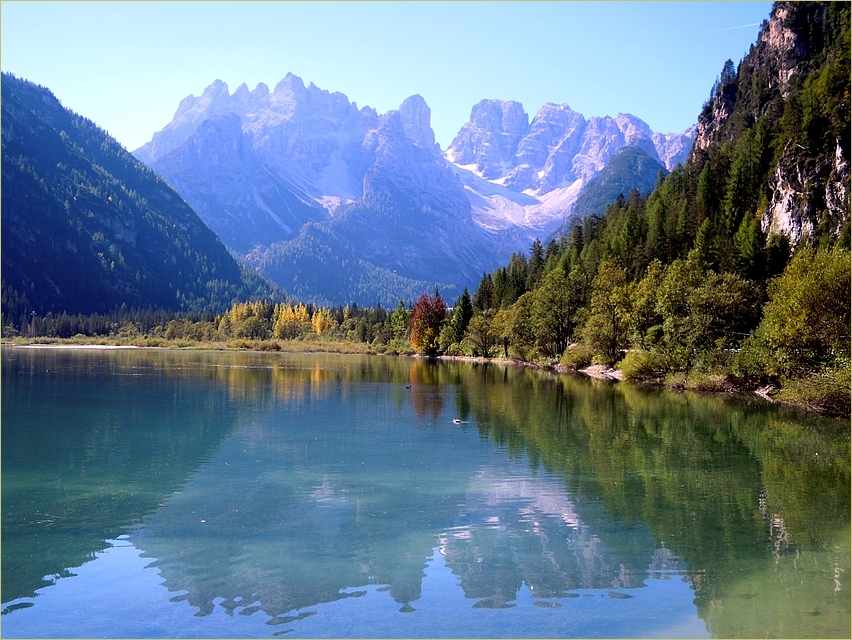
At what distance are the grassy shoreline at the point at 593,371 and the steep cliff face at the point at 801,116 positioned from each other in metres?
21.5

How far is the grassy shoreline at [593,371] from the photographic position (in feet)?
128

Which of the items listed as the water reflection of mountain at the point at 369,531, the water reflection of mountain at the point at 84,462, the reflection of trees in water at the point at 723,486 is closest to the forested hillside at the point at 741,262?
the reflection of trees in water at the point at 723,486

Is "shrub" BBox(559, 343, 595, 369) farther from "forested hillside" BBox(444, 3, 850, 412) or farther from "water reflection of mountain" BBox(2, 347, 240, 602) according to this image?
"water reflection of mountain" BBox(2, 347, 240, 602)

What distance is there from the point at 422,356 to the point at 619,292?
223 feet

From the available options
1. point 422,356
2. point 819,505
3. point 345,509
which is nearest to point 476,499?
point 345,509

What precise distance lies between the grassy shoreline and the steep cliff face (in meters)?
21.5

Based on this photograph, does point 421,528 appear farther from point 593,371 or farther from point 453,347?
point 453,347

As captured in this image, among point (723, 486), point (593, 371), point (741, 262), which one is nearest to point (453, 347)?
point (593, 371)

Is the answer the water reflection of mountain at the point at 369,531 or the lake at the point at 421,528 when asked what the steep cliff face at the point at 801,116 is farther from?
the water reflection of mountain at the point at 369,531

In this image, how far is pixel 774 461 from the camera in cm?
2592

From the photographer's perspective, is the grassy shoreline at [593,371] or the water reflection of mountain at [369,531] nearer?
the water reflection of mountain at [369,531]

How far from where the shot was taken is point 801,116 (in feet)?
249

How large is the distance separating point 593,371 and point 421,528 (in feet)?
211

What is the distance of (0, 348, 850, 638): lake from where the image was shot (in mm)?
12219
